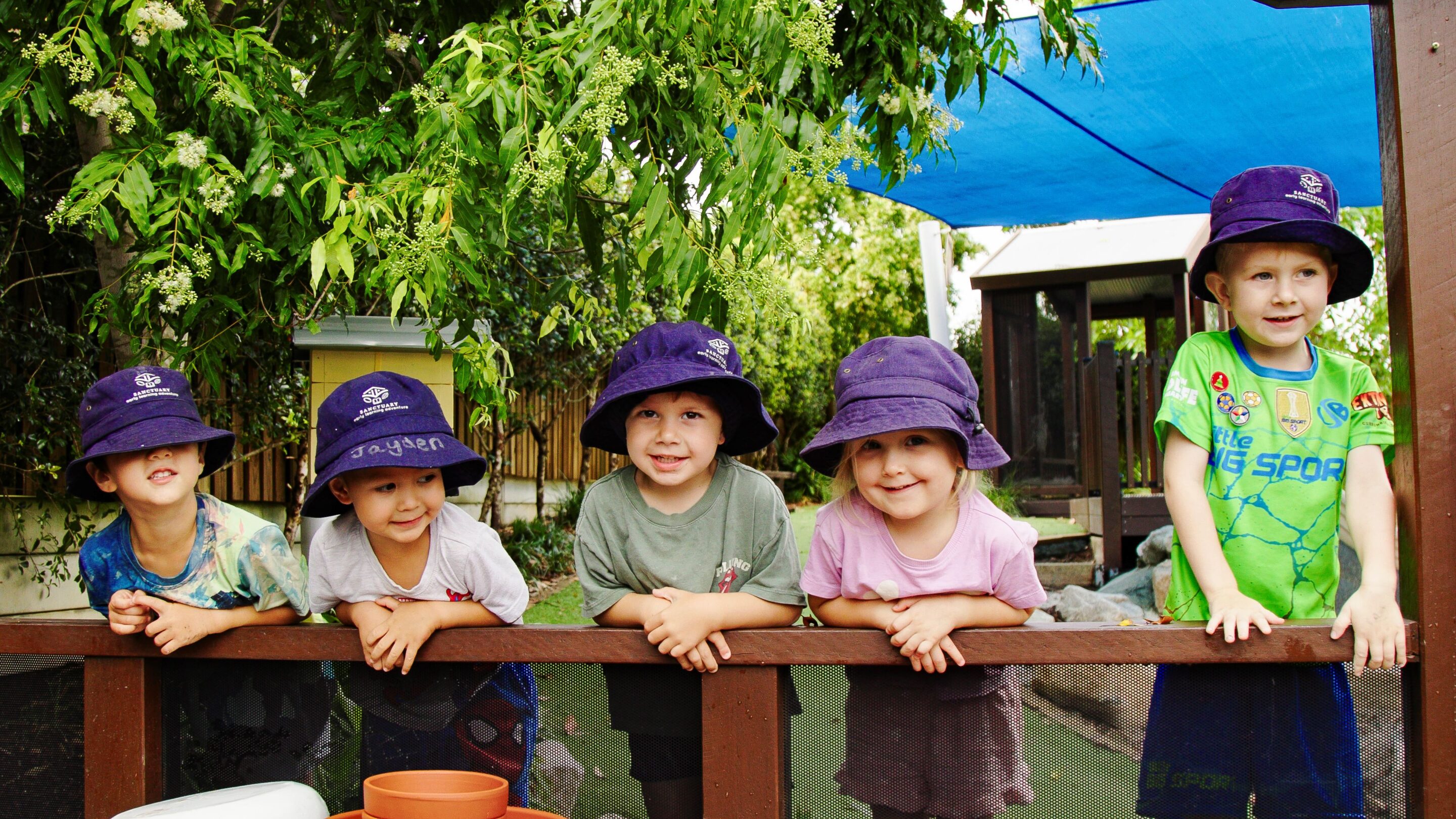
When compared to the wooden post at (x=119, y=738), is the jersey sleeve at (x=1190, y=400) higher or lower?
higher

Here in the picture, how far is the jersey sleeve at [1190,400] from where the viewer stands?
2.02 m

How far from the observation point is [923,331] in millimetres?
18766

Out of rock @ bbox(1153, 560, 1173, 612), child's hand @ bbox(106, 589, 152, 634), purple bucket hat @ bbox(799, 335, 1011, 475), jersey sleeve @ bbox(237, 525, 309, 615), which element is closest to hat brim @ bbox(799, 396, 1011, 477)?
purple bucket hat @ bbox(799, 335, 1011, 475)

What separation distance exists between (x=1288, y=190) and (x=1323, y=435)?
0.46 metres

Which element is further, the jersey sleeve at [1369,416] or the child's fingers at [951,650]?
the jersey sleeve at [1369,416]

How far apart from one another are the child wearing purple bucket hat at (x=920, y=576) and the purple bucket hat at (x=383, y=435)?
0.75 meters

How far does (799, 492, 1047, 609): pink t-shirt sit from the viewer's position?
6.35ft

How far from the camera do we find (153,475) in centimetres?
227

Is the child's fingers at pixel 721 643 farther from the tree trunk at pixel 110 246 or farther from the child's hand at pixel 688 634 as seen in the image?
the tree trunk at pixel 110 246

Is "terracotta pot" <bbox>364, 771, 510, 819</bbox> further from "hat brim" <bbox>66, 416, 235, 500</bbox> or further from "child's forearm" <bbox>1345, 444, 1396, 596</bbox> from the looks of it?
"child's forearm" <bbox>1345, 444, 1396, 596</bbox>

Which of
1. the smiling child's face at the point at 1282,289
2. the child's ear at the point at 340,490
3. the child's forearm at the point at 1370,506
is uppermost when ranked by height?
the smiling child's face at the point at 1282,289

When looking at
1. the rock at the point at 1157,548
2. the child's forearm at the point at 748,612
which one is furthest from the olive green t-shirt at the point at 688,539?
the rock at the point at 1157,548

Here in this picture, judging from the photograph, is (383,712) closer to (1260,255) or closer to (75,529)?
(1260,255)

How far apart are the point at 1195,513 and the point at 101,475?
7.41ft
